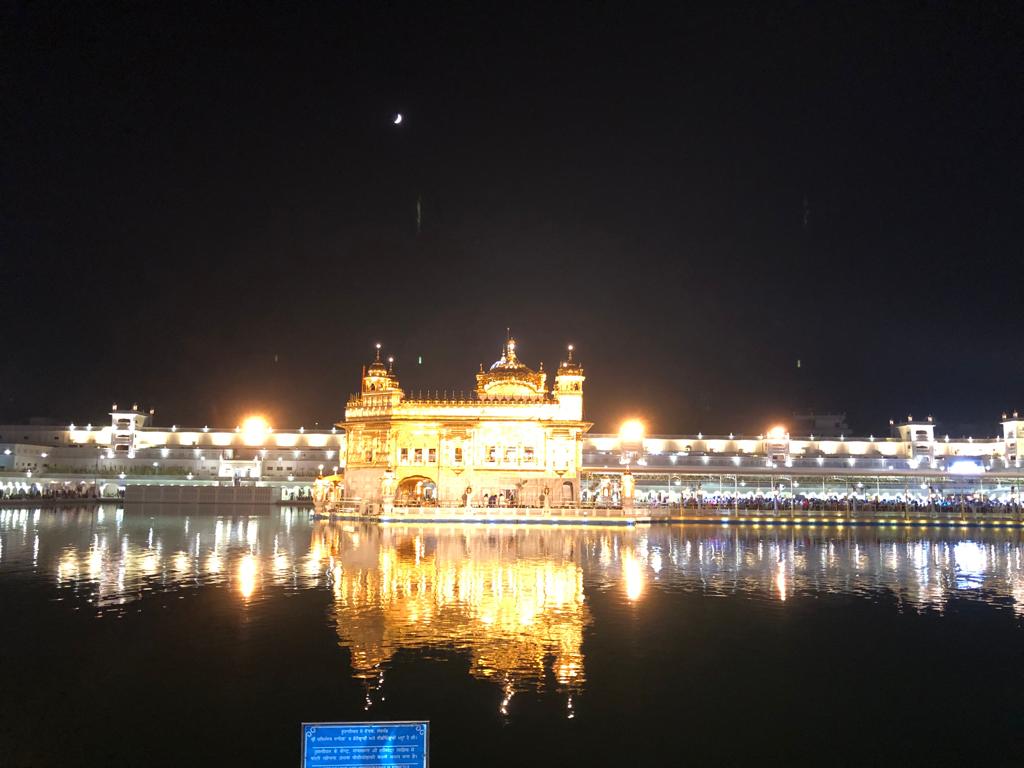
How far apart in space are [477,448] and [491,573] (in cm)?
2949

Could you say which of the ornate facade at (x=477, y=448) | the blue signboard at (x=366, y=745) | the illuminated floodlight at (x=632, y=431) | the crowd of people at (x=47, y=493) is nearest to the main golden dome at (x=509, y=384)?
the ornate facade at (x=477, y=448)

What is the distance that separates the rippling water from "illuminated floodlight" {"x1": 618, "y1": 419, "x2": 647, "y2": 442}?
2076 inches

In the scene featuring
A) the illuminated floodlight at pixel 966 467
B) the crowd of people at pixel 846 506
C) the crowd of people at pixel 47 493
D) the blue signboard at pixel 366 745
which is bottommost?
the crowd of people at pixel 47 493

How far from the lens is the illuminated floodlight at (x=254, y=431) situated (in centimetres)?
8412

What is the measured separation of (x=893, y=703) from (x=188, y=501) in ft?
178

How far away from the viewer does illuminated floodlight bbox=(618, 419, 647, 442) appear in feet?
256

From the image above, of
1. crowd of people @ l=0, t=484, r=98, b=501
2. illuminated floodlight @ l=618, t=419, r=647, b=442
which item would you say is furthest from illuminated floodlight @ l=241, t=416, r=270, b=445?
illuminated floodlight @ l=618, t=419, r=647, b=442

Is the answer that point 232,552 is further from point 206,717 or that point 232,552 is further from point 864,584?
point 864,584

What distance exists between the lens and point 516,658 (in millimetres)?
12484

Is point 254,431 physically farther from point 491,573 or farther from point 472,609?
point 472,609

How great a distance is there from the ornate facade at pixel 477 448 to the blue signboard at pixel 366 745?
143 feet

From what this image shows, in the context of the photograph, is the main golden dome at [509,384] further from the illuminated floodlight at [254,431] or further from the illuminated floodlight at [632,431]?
the illuminated floodlight at [254,431]

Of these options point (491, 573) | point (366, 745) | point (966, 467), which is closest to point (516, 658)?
point (366, 745)

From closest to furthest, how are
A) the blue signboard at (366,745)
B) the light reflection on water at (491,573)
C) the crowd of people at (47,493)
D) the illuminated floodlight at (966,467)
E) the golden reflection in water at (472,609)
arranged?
the blue signboard at (366,745), the golden reflection in water at (472,609), the light reflection on water at (491,573), the crowd of people at (47,493), the illuminated floodlight at (966,467)
